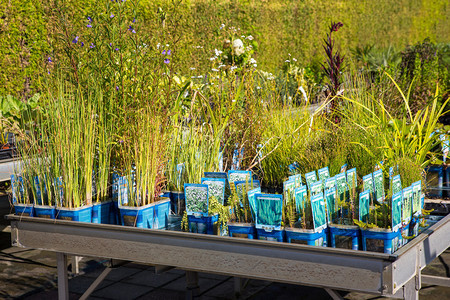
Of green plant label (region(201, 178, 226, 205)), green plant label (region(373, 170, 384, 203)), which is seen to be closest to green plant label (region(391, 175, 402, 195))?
green plant label (region(373, 170, 384, 203))

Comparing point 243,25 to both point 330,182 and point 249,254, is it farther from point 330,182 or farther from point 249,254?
point 249,254

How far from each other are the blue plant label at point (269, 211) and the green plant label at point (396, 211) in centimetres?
43

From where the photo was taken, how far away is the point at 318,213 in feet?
6.93

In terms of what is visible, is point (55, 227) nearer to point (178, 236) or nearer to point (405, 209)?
point (178, 236)

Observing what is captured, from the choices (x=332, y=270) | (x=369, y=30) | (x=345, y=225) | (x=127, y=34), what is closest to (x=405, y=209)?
(x=345, y=225)

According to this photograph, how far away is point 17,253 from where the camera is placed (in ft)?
14.5

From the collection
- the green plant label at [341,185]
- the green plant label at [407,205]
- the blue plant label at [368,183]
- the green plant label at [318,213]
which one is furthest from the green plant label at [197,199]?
the green plant label at [407,205]

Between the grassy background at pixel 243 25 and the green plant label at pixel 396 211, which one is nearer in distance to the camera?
the green plant label at pixel 396 211

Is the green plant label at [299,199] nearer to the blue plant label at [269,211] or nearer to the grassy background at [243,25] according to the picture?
the blue plant label at [269,211]

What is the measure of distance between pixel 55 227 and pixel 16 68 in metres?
4.51

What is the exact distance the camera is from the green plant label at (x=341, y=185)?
97.0 inches

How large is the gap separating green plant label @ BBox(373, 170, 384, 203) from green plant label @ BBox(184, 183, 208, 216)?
2.56 feet

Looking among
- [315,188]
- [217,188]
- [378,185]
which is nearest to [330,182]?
[315,188]

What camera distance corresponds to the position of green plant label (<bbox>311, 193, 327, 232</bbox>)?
2.09 m
